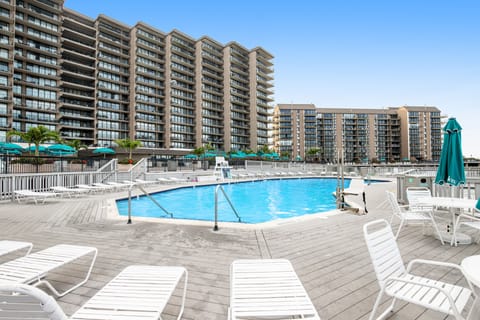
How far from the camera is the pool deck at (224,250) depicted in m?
2.56

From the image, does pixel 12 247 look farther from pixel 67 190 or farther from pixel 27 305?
pixel 67 190

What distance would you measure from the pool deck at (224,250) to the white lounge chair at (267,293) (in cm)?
50

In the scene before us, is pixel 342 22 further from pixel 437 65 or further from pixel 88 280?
pixel 88 280

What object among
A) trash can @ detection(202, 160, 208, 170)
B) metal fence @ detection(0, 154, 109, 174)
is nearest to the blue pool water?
metal fence @ detection(0, 154, 109, 174)

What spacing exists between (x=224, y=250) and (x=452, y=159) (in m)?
4.75

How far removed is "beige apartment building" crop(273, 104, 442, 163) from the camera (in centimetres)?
9288

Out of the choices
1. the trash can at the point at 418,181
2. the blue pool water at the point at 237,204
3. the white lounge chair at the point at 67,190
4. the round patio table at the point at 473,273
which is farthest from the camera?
the blue pool water at the point at 237,204

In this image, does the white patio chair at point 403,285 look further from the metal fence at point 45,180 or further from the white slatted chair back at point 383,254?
the metal fence at point 45,180

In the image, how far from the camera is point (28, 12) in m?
43.5

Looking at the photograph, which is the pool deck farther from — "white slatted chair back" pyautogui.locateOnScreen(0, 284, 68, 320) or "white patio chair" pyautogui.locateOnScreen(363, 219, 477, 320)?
"white slatted chair back" pyautogui.locateOnScreen(0, 284, 68, 320)

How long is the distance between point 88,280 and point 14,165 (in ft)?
36.9

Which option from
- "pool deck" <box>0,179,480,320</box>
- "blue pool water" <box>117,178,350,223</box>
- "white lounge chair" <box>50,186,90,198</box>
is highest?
"white lounge chair" <box>50,186,90,198</box>

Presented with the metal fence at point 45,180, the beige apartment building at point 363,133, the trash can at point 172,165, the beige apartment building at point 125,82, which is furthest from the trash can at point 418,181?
the beige apartment building at point 363,133

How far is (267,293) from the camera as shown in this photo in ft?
6.31
